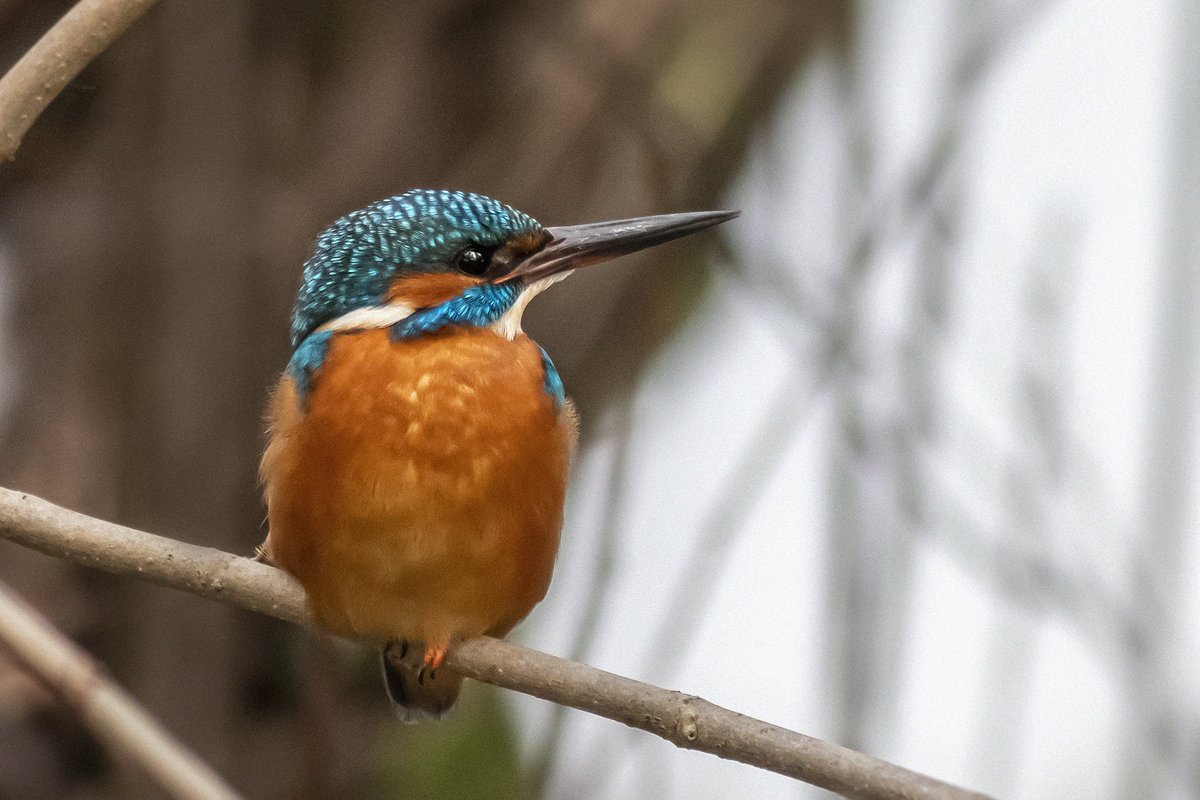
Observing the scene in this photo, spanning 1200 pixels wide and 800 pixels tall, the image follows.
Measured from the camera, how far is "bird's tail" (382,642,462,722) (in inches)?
104

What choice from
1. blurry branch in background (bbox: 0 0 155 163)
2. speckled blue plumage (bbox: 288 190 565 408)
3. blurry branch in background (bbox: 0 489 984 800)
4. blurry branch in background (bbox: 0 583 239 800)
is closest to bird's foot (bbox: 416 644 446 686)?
blurry branch in background (bbox: 0 489 984 800)

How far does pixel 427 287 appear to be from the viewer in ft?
8.56

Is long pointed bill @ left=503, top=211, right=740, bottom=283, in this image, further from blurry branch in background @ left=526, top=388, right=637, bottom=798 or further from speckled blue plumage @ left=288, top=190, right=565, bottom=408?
blurry branch in background @ left=526, top=388, right=637, bottom=798

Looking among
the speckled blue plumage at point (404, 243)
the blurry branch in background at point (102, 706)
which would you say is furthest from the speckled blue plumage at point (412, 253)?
the blurry branch in background at point (102, 706)

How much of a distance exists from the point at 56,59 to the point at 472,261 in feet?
2.72

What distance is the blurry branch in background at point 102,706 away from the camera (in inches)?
91.0

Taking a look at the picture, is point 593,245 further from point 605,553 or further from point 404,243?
point 605,553

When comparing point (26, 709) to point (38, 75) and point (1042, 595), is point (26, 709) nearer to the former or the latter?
point (38, 75)

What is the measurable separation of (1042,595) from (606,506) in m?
1.06

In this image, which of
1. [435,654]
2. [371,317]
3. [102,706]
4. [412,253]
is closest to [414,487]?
[435,654]

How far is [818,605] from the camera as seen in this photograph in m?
2.75

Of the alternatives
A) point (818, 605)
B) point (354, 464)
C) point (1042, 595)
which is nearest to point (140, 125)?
point (354, 464)

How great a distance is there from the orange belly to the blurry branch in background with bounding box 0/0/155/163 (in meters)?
0.62

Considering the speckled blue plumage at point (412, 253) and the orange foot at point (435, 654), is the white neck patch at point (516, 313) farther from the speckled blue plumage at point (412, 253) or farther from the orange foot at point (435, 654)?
the orange foot at point (435, 654)
